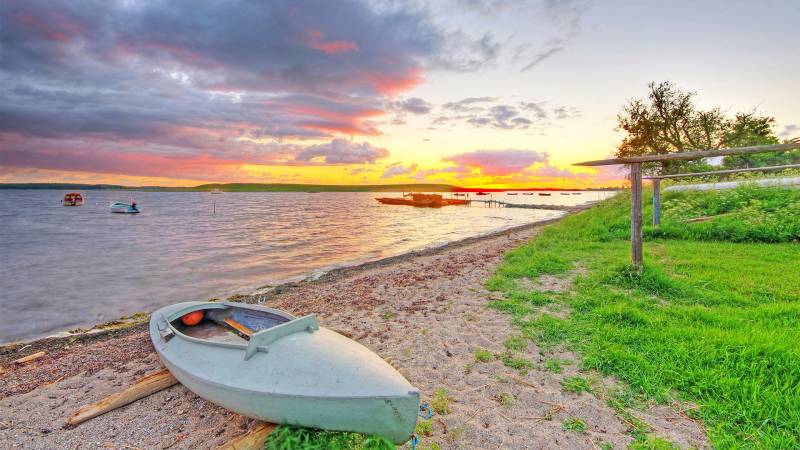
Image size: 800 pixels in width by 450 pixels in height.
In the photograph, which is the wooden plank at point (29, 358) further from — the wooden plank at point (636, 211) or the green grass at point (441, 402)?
the wooden plank at point (636, 211)

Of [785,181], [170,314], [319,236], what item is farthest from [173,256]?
[785,181]

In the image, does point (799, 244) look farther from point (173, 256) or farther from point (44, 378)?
point (173, 256)

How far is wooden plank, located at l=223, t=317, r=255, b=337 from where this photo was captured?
15.4 feet

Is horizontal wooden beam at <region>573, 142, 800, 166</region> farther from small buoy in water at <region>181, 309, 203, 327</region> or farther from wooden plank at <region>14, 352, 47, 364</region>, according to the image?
wooden plank at <region>14, 352, 47, 364</region>

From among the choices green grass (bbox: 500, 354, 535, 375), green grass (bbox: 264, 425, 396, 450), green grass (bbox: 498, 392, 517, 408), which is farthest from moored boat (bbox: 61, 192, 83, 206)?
green grass (bbox: 498, 392, 517, 408)

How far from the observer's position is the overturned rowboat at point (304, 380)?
2.64 m

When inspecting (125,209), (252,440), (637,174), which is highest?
(637,174)

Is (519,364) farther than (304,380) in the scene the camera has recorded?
Yes

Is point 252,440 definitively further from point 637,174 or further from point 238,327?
point 637,174

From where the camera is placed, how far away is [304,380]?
2.78m

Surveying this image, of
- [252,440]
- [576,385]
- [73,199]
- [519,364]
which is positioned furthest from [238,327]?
[73,199]

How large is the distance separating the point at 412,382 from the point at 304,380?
1666 mm

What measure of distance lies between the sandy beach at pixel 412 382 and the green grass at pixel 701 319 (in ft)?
1.14

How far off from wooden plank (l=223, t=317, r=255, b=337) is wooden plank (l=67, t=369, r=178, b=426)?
920 millimetres
